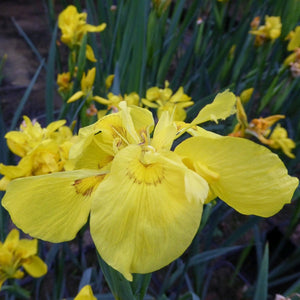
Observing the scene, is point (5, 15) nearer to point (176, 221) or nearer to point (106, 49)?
point (106, 49)

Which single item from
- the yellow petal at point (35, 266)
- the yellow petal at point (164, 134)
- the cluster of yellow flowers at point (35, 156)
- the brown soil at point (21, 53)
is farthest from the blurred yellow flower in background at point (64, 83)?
the brown soil at point (21, 53)

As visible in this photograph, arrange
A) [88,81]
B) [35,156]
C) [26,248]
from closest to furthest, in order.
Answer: [35,156] → [26,248] → [88,81]

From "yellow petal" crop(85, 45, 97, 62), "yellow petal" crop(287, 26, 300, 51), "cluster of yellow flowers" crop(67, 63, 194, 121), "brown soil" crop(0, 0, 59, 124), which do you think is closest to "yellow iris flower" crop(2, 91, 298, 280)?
"cluster of yellow flowers" crop(67, 63, 194, 121)

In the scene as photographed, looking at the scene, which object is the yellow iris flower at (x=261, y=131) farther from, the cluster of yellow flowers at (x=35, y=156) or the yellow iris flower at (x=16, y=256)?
the yellow iris flower at (x=16, y=256)

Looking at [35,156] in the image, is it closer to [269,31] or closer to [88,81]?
[88,81]

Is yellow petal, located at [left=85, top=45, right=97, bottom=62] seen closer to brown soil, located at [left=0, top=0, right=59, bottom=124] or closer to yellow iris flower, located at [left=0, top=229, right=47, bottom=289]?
yellow iris flower, located at [left=0, top=229, right=47, bottom=289]

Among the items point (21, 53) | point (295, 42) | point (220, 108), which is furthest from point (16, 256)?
point (21, 53)
